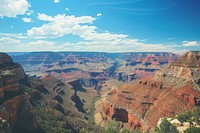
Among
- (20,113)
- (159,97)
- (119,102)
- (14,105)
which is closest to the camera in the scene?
(14,105)

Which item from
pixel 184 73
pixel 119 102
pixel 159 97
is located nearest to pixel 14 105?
pixel 159 97

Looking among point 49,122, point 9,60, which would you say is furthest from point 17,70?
point 49,122

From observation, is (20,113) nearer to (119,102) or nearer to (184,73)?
(119,102)

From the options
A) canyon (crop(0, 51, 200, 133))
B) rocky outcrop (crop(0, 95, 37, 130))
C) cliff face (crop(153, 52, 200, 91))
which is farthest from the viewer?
cliff face (crop(153, 52, 200, 91))

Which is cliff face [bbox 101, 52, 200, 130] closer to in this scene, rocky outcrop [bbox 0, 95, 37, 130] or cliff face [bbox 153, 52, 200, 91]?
cliff face [bbox 153, 52, 200, 91]

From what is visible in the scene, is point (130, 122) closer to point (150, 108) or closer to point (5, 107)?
point (150, 108)

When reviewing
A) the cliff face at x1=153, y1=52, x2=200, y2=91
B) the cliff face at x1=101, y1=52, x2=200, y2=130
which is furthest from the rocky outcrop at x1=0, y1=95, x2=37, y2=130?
the cliff face at x1=153, y1=52, x2=200, y2=91

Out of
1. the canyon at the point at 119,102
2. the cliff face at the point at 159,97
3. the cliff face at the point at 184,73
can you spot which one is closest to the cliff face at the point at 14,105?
the canyon at the point at 119,102

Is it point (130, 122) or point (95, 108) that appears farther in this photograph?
point (95, 108)
